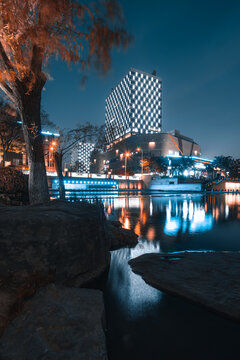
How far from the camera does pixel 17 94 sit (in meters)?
6.50

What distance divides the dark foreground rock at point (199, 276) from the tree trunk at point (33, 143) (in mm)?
4496

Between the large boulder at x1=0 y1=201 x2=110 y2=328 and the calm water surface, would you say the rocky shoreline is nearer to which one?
the large boulder at x1=0 y1=201 x2=110 y2=328

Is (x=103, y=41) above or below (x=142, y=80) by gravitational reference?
below

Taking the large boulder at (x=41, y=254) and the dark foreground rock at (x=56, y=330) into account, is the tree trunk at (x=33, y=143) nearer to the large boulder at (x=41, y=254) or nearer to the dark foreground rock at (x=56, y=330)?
the large boulder at (x=41, y=254)

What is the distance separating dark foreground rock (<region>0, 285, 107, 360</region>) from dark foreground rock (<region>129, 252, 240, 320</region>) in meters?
1.19

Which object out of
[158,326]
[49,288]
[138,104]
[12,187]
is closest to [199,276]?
[158,326]

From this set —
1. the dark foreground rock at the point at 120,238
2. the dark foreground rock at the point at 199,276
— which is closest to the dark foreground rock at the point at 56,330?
the dark foreground rock at the point at 199,276

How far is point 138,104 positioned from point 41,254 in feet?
472

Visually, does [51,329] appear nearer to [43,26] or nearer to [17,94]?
[17,94]

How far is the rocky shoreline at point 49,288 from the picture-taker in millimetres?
1636

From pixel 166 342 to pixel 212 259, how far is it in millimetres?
2331

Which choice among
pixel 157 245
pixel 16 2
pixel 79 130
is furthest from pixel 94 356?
pixel 79 130

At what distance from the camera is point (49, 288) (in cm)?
228

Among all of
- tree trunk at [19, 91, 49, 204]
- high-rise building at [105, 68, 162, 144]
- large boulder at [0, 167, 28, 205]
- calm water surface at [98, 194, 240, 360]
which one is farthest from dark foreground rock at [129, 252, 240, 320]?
high-rise building at [105, 68, 162, 144]
